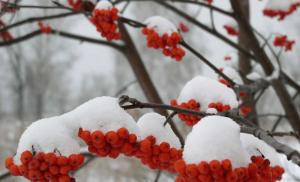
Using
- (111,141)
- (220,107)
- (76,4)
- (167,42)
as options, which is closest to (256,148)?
(111,141)

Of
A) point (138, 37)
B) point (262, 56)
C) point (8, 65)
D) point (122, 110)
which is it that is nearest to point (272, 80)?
point (262, 56)

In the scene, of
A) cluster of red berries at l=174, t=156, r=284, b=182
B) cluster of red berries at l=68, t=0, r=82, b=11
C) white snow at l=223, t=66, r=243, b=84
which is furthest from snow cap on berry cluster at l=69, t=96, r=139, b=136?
cluster of red berries at l=68, t=0, r=82, b=11

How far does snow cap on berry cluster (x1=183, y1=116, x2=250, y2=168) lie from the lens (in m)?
1.32

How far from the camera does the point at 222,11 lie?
3998 mm

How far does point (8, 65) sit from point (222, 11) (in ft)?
101

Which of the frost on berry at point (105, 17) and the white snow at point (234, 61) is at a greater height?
the white snow at point (234, 61)

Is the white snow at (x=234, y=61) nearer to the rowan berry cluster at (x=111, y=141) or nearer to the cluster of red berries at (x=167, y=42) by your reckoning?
the cluster of red berries at (x=167, y=42)

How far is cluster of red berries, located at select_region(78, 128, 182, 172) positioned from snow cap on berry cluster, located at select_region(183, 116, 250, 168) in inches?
7.1

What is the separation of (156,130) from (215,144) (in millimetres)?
336

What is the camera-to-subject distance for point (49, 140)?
1498mm

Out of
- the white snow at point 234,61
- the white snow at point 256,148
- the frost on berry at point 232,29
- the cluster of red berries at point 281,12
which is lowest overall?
the white snow at point 256,148

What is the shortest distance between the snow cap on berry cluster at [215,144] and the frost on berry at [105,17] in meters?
1.30

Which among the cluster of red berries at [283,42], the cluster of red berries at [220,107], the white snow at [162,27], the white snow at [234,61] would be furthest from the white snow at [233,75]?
the white snow at [234,61]

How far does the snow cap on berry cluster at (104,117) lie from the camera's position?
1552mm
